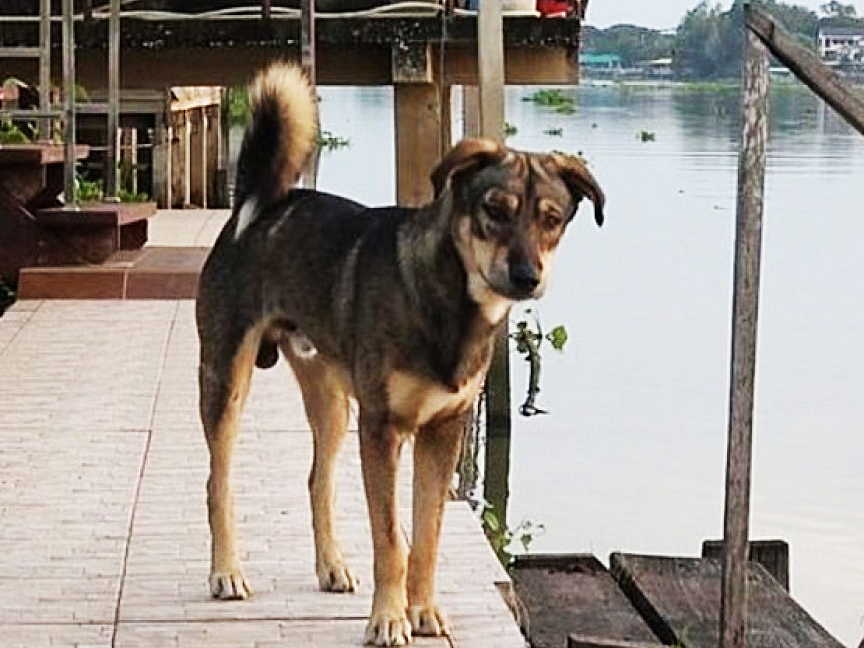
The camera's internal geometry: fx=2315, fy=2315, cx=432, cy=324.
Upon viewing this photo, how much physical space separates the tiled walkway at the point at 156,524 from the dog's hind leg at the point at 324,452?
0.21 feet

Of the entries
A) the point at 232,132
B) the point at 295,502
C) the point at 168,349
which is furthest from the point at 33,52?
the point at 232,132

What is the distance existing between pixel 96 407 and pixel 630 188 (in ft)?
67.7

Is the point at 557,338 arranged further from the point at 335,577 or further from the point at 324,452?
the point at 335,577

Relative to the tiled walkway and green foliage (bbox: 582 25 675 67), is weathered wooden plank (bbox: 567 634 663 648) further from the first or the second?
green foliage (bbox: 582 25 675 67)

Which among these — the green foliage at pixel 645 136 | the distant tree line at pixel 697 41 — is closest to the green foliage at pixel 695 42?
the distant tree line at pixel 697 41

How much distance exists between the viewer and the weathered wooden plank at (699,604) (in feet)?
21.3

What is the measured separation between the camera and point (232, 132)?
2295 cm

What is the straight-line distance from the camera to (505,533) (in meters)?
8.71

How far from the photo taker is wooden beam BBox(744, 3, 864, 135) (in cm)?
452

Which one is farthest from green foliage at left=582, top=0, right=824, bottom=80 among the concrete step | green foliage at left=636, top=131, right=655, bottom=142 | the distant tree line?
green foliage at left=636, top=131, right=655, bottom=142

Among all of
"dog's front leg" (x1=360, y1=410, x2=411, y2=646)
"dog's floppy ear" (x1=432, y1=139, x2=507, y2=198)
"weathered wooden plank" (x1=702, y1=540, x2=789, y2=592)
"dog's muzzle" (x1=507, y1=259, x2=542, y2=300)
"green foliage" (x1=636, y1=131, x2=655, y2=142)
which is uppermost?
"dog's floppy ear" (x1=432, y1=139, x2=507, y2=198)

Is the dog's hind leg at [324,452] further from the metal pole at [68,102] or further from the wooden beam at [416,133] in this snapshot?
the wooden beam at [416,133]

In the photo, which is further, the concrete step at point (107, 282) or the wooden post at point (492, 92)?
the concrete step at point (107, 282)

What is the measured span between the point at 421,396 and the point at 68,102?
630cm
